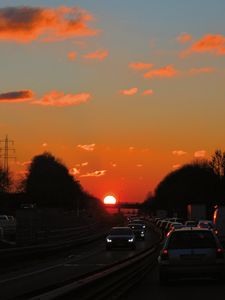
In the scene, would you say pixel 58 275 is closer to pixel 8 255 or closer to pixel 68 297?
pixel 8 255

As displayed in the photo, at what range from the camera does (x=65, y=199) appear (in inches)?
7426

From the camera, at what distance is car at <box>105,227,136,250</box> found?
5297cm

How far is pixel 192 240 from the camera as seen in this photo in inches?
915

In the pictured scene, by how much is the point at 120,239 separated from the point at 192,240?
3030 centimetres

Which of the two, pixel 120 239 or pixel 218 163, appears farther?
pixel 218 163

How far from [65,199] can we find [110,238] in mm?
136105

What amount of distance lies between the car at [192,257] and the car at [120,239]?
29.8 metres

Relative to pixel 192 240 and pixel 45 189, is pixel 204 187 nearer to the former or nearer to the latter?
pixel 45 189

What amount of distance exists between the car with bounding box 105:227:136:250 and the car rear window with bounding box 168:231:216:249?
2968cm

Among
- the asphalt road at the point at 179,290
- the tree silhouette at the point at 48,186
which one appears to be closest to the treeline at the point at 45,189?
the tree silhouette at the point at 48,186

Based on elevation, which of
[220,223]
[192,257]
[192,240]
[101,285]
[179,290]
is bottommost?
[179,290]

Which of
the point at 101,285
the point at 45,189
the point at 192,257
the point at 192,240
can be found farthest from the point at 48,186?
the point at 101,285

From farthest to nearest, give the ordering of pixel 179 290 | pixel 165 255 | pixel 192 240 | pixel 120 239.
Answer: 1. pixel 120 239
2. pixel 192 240
3. pixel 165 255
4. pixel 179 290

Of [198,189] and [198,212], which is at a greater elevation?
[198,189]
